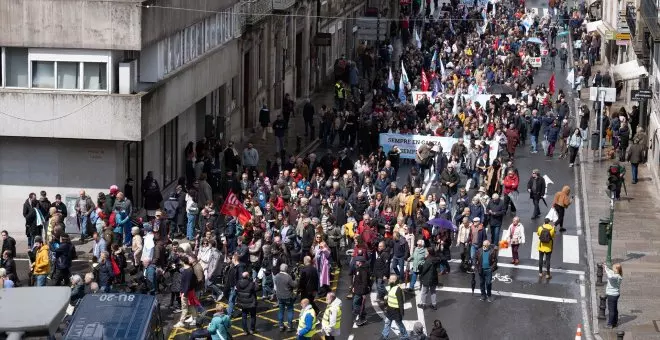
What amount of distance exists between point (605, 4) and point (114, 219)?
1913 inches

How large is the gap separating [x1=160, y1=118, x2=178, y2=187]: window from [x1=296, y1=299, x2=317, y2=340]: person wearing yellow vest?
15.7 meters

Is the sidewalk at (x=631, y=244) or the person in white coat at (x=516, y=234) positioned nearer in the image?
the sidewalk at (x=631, y=244)

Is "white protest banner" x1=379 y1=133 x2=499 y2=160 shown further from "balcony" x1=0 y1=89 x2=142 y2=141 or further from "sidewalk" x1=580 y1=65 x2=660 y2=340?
"balcony" x1=0 y1=89 x2=142 y2=141

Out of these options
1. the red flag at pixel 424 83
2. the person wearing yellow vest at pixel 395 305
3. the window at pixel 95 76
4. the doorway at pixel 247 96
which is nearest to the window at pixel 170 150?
the window at pixel 95 76

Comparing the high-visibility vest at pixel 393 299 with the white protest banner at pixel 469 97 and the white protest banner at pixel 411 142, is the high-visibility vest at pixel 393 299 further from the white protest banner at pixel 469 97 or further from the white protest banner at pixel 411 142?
the white protest banner at pixel 469 97

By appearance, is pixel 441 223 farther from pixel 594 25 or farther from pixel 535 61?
pixel 594 25

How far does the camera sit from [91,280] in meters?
33.2

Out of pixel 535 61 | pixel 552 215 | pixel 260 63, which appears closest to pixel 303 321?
pixel 552 215

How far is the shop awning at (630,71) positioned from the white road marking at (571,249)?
1711cm

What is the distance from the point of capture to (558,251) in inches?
1651

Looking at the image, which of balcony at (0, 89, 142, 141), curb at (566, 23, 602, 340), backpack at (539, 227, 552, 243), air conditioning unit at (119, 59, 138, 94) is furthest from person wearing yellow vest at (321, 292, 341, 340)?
air conditioning unit at (119, 59, 138, 94)

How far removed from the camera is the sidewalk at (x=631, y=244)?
116 ft

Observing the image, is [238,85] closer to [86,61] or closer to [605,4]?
[86,61]

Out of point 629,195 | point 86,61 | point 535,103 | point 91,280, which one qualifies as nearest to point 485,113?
point 535,103
